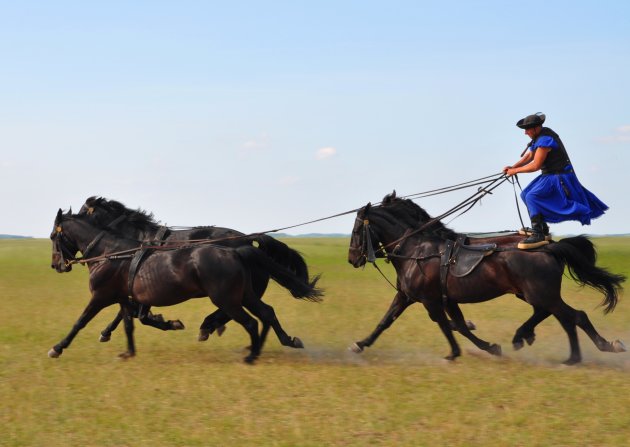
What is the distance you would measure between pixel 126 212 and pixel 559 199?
626 centimetres

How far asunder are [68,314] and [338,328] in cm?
617

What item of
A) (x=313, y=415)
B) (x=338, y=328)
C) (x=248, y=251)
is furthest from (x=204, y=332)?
(x=313, y=415)

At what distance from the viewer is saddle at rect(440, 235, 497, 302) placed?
9898 mm

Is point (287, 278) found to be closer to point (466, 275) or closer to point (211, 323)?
point (211, 323)

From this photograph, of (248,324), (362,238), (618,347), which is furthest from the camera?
(362,238)

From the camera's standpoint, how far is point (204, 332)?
11.5 m

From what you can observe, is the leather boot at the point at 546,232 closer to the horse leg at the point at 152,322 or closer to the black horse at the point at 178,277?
the black horse at the point at 178,277

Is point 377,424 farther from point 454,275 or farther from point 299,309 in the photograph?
point 299,309

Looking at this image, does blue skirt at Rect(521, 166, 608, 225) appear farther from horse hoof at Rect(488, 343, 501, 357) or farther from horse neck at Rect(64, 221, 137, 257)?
horse neck at Rect(64, 221, 137, 257)

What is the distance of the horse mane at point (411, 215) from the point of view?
34.9ft

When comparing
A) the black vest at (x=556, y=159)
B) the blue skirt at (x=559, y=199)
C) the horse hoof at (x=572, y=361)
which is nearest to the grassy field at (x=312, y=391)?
the horse hoof at (x=572, y=361)

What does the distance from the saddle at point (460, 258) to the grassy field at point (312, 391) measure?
1.14 metres

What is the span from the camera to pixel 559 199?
32.2 ft

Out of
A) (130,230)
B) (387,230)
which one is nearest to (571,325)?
(387,230)
